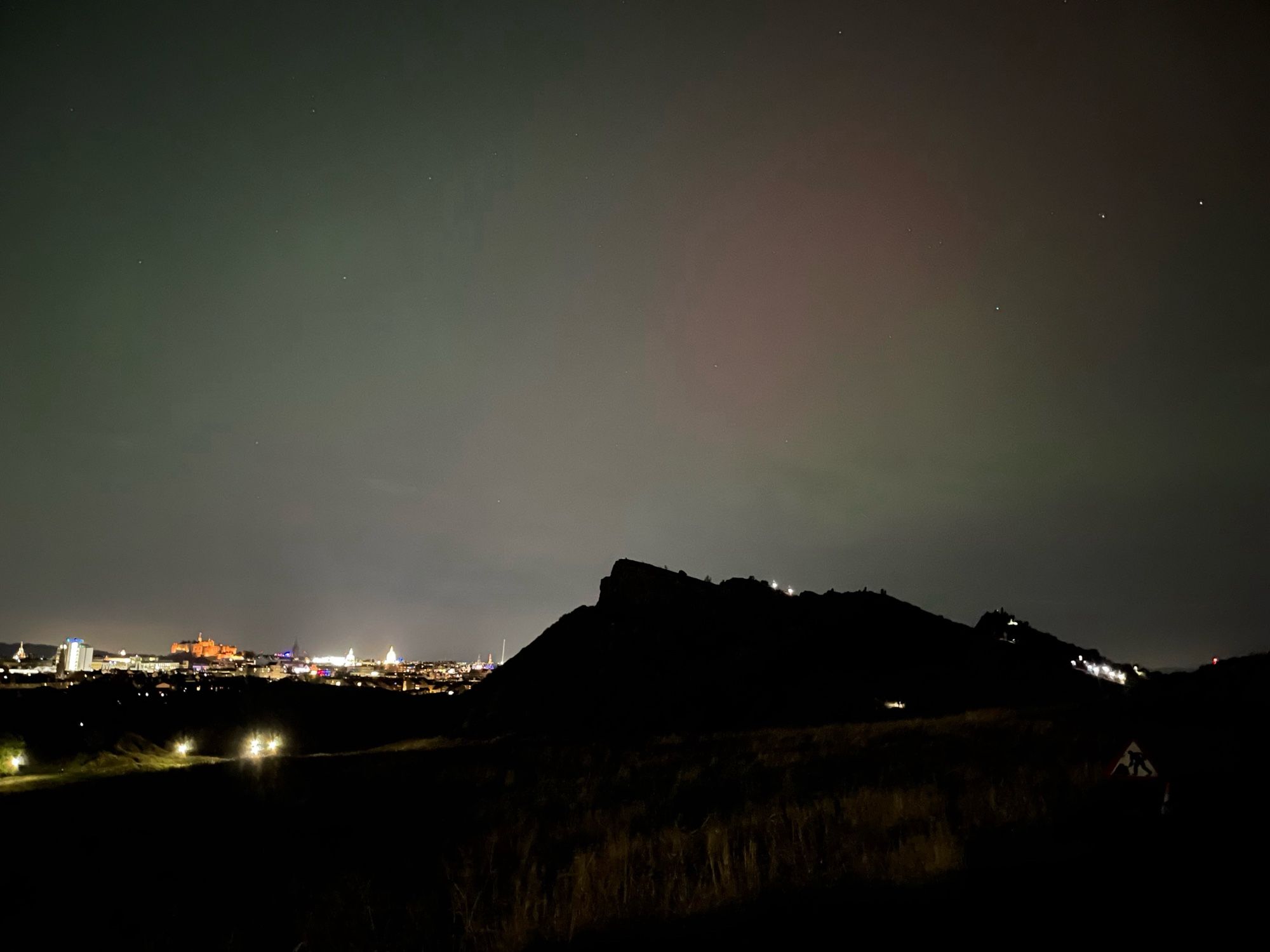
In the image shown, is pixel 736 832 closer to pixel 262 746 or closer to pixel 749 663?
pixel 749 663

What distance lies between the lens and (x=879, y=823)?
9.70 meters

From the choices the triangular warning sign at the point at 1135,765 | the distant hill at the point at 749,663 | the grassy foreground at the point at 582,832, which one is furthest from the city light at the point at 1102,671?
the triangular warning sign at the point at 1135,765

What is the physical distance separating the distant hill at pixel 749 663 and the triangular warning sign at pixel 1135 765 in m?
35.3

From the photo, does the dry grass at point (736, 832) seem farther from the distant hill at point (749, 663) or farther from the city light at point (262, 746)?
the city light at point (262, 746)

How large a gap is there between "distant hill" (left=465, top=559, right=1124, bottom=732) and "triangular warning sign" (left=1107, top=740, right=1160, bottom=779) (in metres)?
35.3

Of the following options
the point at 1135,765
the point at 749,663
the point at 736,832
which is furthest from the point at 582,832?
the point at 749,663

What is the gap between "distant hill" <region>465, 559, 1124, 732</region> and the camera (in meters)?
49.3

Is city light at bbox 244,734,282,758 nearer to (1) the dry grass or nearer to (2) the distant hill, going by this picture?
(2) the distant hill

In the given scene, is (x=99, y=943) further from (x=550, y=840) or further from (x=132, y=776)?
(x=132, y=776)

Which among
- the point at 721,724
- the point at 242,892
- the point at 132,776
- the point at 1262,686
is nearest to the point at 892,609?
the point at 721,724

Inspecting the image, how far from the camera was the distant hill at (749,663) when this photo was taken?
1941 inches

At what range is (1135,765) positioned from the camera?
29.4ft

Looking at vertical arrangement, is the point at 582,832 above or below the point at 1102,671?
above

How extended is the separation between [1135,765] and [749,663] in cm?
5126
